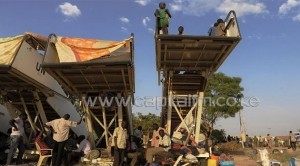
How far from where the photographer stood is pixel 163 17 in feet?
35.3

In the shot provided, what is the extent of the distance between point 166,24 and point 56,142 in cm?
524

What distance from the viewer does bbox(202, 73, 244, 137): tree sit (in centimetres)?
2950

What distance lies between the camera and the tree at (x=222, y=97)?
2950cm

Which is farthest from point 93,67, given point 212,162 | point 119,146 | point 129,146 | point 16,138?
point 212,162

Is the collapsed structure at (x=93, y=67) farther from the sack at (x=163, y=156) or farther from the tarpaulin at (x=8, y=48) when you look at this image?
the sack at (x=163, y=156)

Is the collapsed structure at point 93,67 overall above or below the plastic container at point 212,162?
above

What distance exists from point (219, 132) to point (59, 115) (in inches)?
962

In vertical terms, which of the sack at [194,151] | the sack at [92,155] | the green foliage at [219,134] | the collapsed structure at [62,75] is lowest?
the sack at [92,155]

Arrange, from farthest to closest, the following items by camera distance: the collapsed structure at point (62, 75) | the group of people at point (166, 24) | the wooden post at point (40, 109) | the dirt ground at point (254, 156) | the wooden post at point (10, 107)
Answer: the dirt ground at point (254, 156) < the wooden post at point (40, 109) < the wooden post at point (10, 107) < the group of people at point (166, 24) < the collapsed structure at point (62, 75)

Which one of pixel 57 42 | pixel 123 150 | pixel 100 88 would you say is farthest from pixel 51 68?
pixel 123 150

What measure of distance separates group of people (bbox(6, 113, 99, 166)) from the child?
4228 millimetres

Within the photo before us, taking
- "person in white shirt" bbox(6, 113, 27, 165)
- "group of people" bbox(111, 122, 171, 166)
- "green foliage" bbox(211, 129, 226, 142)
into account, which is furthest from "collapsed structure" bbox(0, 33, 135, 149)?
"green foliage" bbox(211, 129, 226, 142)

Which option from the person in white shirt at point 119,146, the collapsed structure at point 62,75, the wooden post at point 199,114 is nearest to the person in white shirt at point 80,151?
the collapsed structure at point 62,75

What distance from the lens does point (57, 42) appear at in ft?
33.9
